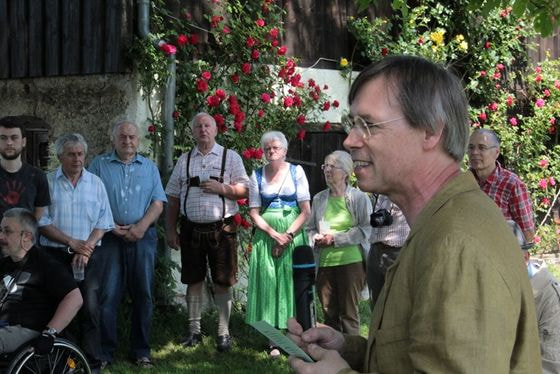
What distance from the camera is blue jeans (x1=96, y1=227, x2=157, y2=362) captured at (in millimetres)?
6477

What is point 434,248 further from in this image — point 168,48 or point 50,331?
point 168,48

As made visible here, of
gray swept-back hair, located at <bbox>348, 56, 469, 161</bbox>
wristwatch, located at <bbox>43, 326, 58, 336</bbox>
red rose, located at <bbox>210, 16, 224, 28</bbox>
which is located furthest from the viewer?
red rose, located at <bbox>210, 16, 224, 28</bbox>

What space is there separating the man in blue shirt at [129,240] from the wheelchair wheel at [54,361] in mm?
1178

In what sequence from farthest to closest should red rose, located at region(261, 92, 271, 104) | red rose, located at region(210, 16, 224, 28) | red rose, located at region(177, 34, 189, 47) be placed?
1. red rose, located at region(261, 92, 271, 104)
2. red rose, located at region(210, 16, 224, 28)
3. red rose, located at region(177, 34, 189, 47)

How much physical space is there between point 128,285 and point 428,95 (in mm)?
5075

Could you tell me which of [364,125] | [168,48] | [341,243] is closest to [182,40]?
[168,48]

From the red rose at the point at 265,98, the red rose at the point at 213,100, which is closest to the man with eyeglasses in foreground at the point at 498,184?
the red rose at the point at 265,98

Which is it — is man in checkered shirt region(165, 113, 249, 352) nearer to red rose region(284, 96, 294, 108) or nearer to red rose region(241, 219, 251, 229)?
red rose region(241, 219, 251, 229)

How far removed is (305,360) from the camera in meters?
2.04

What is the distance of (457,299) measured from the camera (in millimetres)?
1621

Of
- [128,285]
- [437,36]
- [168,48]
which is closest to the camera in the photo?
[128,285]

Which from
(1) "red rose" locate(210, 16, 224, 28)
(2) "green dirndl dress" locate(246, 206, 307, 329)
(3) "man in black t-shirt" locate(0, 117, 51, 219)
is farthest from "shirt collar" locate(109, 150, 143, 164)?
(1) "red rose" locate(210, 16, 224, 28)

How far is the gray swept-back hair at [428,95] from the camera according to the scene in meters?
1.91

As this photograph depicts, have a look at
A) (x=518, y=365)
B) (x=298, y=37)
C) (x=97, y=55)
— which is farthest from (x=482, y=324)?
(x=298, y=37)
